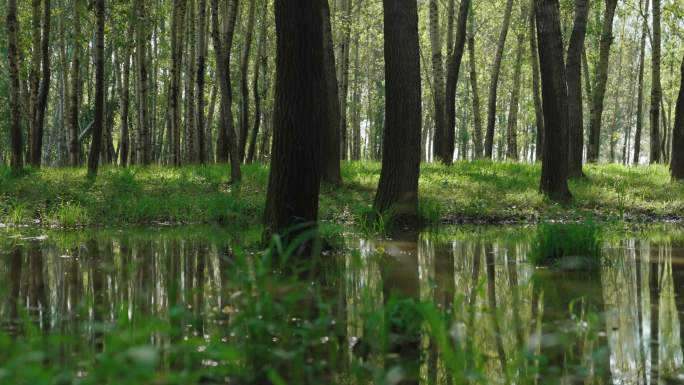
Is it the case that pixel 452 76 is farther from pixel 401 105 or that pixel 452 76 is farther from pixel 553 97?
pixel 401 105

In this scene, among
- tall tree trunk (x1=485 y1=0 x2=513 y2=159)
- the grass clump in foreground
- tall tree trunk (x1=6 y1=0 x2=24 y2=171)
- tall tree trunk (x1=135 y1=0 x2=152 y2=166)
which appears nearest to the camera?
the grass clump in foreground

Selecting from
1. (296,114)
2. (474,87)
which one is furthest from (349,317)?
(474,87)

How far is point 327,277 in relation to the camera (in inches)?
272

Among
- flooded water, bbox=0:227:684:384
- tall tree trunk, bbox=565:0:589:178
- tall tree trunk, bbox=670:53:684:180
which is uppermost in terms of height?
tall tree trunk, bbox=565:0:589:178

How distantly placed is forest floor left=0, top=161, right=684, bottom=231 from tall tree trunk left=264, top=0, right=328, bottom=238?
3.51 meters

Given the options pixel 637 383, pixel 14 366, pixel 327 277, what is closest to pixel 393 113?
pixel 327 277

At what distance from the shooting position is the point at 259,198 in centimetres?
1542

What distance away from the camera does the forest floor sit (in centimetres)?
1408

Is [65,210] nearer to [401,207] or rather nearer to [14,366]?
[401,207]

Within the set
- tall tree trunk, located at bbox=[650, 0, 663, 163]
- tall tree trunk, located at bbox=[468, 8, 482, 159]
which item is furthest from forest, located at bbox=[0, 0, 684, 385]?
tall tree trunk, located at bbox=[468, 8, 482, 159]

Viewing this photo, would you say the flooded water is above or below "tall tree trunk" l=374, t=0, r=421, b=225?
below

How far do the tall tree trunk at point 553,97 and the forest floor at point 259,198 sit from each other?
0.56m

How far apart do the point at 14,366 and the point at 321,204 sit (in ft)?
40.7

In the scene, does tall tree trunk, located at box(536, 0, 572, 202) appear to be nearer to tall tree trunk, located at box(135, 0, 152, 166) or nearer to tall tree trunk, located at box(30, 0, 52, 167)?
tall tree trunk, located at box(135, 0, 152, 166)
